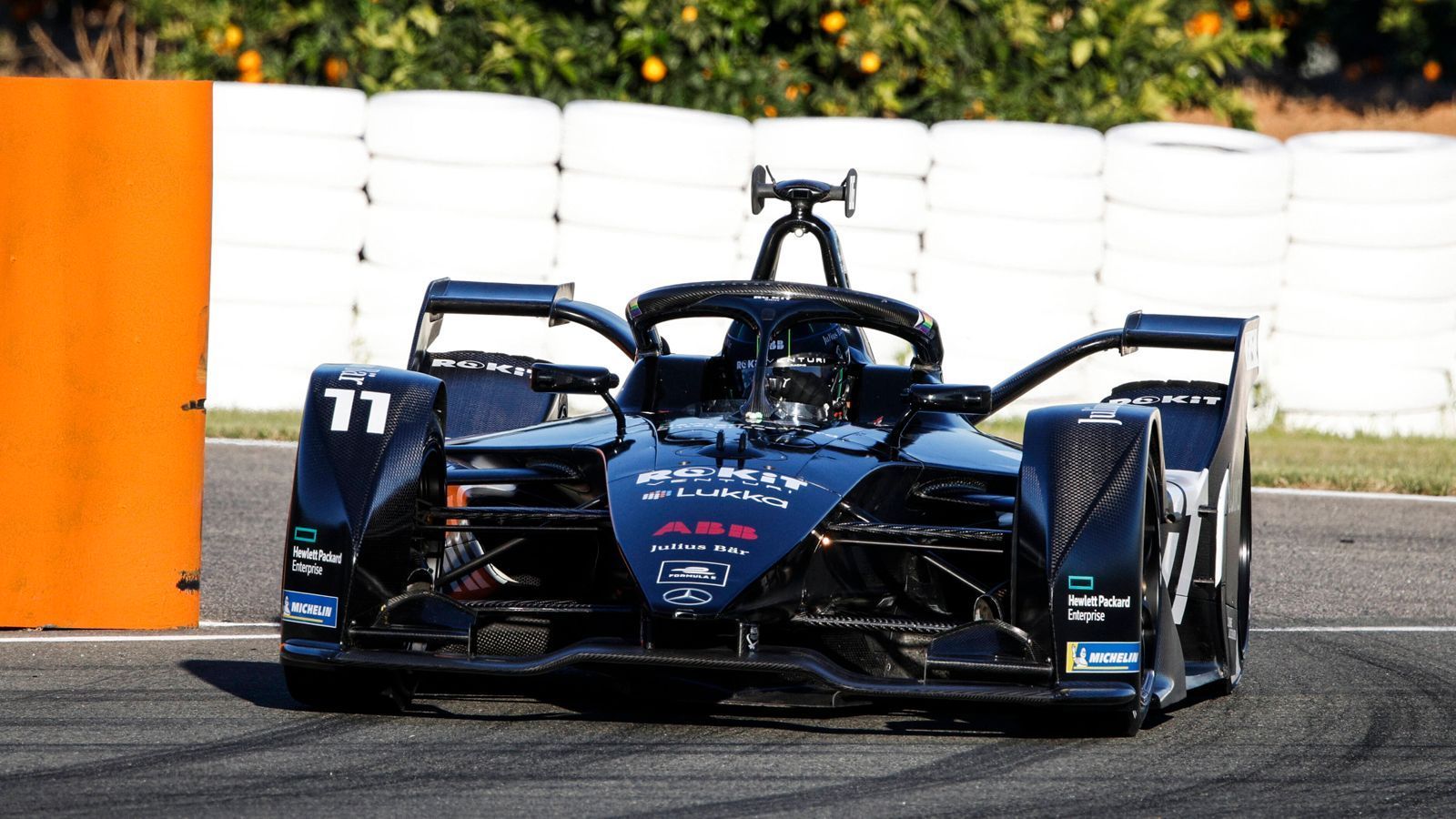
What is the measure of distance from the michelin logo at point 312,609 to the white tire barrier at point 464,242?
6.57 metres

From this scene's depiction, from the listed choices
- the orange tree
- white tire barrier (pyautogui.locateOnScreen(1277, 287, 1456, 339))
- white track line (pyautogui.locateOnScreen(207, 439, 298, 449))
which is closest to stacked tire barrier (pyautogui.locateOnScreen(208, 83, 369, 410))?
white track line (pyautogui.locateOnScreen(207, 439, 298, 449))

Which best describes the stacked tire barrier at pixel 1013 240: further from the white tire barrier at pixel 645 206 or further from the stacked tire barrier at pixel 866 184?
the white tire barrier at pixel 645 206

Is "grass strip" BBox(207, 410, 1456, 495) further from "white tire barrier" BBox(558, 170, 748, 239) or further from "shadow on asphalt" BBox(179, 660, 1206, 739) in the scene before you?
"shadow on asphalt" BBox(179, 660, 1206, 739)

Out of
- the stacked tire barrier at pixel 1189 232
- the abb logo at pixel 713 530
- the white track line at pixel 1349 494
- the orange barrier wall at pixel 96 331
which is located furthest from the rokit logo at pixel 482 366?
the stacked tire barrier at pixel 1189 232

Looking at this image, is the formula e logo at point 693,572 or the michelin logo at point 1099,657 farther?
the michelin logo at point 1099,657

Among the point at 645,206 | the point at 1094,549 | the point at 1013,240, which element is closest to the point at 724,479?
the point at 1094,549

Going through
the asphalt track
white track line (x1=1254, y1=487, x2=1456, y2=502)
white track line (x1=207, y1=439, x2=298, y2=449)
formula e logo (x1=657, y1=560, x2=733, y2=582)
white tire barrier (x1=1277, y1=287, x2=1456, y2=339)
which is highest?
white tire barrier (x1=1277, y1=287, x2=1456, y2=339)

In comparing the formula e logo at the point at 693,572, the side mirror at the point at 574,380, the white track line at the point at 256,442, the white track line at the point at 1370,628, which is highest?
the side mirror at the point at 574,380

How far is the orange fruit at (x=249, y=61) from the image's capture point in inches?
624

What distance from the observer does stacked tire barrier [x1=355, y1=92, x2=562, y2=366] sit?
39.9ft

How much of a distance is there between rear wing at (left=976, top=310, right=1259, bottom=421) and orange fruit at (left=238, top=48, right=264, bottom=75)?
1005cm

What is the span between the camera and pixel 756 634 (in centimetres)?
532

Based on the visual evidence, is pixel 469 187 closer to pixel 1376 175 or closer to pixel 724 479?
pixel 1376 175

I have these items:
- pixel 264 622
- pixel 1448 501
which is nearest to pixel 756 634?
pixel 264 622
